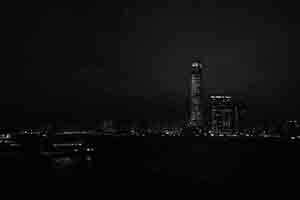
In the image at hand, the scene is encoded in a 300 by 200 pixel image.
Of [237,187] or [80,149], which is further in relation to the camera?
[80,149]

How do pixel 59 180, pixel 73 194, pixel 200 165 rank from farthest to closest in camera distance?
pixel 200 165, pixel 59 180, pixel 73 194

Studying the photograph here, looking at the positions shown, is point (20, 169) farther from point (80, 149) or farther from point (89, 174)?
point (80, 149)

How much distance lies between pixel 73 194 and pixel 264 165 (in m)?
64.9

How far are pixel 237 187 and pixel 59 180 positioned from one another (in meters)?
25.1

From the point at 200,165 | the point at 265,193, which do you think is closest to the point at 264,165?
the point at 200,165

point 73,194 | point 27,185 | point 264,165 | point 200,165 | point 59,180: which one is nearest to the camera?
point 73,194

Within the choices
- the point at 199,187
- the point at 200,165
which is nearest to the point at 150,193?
the point at 199,187

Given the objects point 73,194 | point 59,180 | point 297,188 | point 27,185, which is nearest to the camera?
point 73,194

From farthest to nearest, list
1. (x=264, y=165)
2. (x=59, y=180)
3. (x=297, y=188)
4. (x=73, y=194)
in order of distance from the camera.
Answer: (x=264, y=165) → (x=297, y=188) → (x=59, y=180) → (x=73, y=194)

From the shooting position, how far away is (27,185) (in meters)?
59.6

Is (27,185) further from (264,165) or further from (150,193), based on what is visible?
(264,165)

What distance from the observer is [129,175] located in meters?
81.2

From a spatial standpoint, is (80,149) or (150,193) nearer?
(150,193)

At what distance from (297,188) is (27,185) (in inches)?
1537
